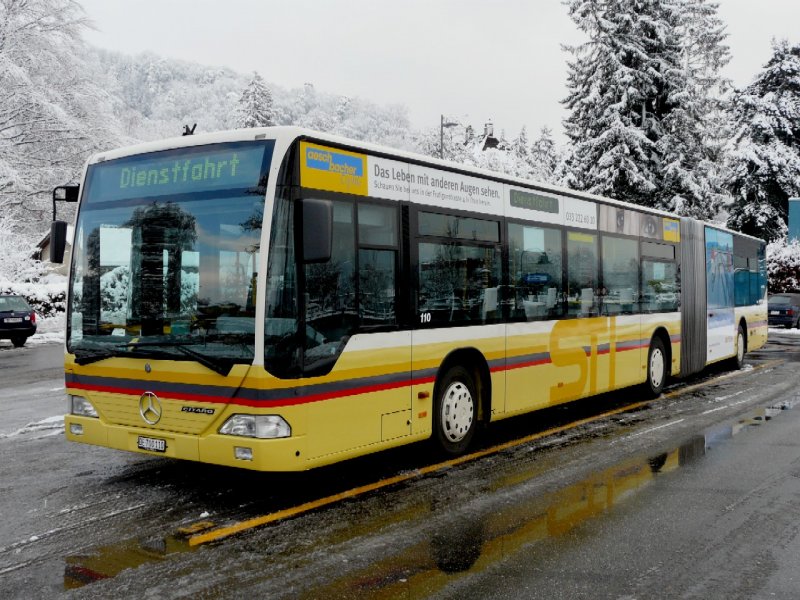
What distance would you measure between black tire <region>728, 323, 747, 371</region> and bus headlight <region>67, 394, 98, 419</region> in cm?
1372

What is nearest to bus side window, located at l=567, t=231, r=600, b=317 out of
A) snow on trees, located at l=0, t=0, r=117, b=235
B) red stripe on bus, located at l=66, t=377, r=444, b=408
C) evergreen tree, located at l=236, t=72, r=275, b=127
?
red stripe on bus, located at l=66, t=377, r=444, b=408

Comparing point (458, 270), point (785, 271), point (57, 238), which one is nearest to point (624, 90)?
point (785, 271)

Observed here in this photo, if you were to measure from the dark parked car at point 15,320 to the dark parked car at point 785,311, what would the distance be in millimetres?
27477

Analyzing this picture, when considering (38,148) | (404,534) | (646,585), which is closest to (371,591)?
(404,534)

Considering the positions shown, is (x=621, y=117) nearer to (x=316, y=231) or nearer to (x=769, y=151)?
(x=769, y=151)

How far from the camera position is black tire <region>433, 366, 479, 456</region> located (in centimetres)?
775

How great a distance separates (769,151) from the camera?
154 feet

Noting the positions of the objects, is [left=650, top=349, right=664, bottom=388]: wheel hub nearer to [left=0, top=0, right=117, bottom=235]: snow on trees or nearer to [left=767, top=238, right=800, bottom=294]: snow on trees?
[left=0, top=0, right=117, bottom=235]: snow on trees

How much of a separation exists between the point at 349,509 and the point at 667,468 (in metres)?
3.38

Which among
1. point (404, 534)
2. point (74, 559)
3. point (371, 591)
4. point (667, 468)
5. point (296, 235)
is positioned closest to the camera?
point (371, 591)

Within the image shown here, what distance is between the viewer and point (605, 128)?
124ft

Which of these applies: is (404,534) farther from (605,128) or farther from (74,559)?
(605,128)

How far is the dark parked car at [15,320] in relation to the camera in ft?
79.7

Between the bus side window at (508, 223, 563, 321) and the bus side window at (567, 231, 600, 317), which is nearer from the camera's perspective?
the bus side window at (508, 223, 563, 321)
